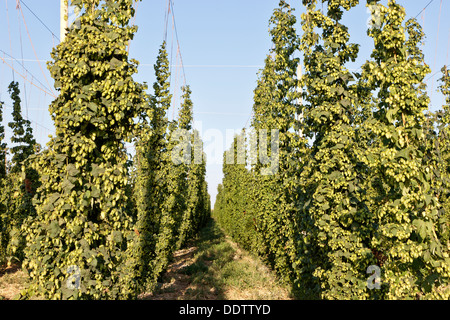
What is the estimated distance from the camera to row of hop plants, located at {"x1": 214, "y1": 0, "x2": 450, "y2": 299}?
346 centimetres

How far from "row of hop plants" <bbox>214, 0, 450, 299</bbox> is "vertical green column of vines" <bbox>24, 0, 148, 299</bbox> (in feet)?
9.86

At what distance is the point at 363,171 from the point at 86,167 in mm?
4111

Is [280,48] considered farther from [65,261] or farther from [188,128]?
[65,261]

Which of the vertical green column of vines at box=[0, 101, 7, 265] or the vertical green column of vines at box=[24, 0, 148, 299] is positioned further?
the vertical green column of vines at box=[0, 101, 7, 265]

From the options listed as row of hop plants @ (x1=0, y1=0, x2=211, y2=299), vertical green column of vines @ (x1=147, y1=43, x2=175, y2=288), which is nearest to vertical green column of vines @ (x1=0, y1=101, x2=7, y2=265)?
vertical green column of vines @ (x1=147, y1=43, x2=175, y2=288)

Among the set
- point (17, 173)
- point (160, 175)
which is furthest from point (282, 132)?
point (17, 173)

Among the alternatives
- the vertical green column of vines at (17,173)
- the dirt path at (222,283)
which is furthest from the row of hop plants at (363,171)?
the vertical green column of vines at (17,173)

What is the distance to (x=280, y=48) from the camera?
9133 millimetres

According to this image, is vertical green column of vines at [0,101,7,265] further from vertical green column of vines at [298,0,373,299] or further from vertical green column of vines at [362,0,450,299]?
vertical green column of vines at [362,0,450,299]

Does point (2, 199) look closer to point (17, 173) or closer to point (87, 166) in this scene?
point (17, 173)

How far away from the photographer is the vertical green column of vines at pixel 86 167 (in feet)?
11.9

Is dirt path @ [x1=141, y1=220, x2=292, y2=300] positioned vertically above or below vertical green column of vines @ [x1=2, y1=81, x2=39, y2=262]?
below
